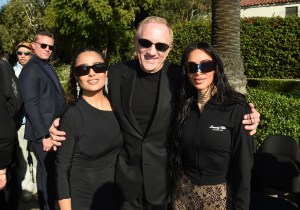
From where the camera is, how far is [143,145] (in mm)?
2826

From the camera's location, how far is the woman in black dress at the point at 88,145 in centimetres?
256

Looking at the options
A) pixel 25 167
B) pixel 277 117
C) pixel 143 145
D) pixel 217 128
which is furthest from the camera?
pixel 277 117

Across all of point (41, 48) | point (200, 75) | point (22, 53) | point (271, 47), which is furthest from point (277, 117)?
point (271, 47)

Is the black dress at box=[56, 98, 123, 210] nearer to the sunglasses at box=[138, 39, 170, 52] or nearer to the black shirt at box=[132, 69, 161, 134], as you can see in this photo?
the black shirt at box=[132, 69, 161, 134]

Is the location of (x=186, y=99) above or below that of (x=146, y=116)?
above

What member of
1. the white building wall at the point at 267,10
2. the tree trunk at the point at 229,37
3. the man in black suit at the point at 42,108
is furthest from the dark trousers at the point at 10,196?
the white building wall at the point at 267,10

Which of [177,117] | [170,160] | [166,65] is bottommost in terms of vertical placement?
[170,160]

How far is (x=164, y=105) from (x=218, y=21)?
427 centimetres

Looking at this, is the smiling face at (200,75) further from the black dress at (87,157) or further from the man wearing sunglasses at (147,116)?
the black dress at (87,157)

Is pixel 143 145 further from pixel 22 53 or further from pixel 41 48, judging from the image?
pixel 22 53

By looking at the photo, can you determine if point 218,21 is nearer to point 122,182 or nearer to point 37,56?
point 37,56

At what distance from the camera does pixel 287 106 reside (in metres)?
5.88

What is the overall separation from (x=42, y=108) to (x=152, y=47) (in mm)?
1981

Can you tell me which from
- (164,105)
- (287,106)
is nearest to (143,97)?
(164,105)
